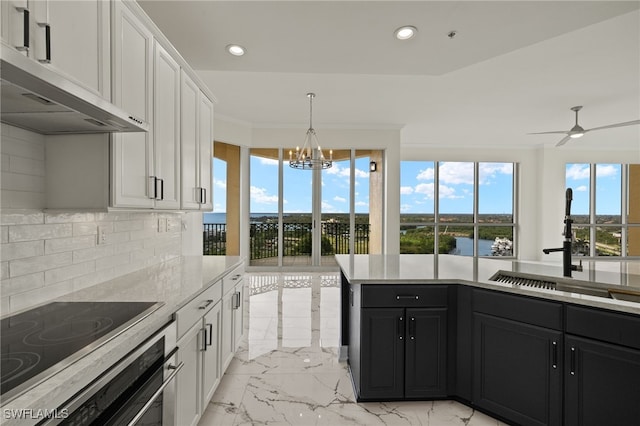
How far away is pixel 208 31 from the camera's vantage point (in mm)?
2256

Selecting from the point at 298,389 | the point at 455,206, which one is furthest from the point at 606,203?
the point at 298,389

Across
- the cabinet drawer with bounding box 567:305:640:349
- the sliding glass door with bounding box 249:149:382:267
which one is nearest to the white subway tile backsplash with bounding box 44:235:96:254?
the cabinet drawer with bounding box 567:305:640:349

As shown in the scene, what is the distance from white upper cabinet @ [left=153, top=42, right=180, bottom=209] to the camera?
1855mm

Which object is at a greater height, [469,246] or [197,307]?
[197,307]

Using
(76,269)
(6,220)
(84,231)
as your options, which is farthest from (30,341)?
(84,231)

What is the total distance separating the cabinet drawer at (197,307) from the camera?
4.83 feet

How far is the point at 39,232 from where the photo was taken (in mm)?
1431

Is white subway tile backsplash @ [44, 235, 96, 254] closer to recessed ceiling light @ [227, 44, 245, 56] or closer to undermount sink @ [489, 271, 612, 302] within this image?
recessed ceiling light @ [227, 44, 245, 56]

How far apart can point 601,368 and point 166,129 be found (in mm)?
2913

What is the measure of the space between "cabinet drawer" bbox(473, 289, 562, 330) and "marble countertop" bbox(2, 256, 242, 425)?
178 cm

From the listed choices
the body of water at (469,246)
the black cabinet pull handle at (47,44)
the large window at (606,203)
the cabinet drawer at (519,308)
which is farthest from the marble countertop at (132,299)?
the large window at (606,203)

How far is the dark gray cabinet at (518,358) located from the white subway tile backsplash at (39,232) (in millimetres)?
2493

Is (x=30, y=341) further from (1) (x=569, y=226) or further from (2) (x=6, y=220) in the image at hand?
(1) (x=569, y=226)

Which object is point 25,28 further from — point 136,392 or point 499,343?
point 499,343
